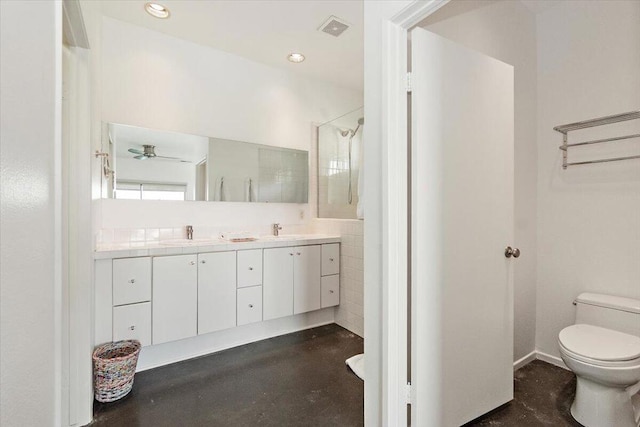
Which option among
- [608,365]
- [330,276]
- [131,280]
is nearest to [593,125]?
[608,365]

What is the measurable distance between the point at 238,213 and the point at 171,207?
0.59 m

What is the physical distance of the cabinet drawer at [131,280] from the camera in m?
1.83

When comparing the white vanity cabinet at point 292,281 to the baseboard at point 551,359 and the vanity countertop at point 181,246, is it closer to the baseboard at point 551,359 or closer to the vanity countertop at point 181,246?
the vanity countertop at point 181,246

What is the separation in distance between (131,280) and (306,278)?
4.47ft

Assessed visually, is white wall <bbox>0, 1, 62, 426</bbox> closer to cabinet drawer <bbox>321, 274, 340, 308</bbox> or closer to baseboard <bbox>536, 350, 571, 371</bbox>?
cabinet drawer <bbox>321, 274, 340, 308</bbox>

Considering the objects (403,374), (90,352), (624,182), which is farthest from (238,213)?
(624,182)

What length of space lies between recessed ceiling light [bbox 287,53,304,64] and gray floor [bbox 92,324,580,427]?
2.70m

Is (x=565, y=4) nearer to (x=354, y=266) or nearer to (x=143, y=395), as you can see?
(x=354, y=266)

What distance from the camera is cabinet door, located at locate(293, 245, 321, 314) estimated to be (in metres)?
A: 2.57

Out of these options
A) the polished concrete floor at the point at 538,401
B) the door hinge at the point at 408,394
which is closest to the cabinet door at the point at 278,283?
the door hinge at the point at 408,394

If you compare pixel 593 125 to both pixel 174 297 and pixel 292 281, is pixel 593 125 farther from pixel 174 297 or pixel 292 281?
pixel 174 297

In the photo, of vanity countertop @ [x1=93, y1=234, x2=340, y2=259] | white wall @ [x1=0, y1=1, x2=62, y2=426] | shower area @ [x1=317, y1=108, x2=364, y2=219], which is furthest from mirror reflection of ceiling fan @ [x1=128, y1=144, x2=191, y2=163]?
white wall @ [x1=0, y1=1, x2=62, y2=426]

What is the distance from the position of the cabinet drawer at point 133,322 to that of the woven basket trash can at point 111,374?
11 cm

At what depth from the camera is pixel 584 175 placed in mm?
2027
